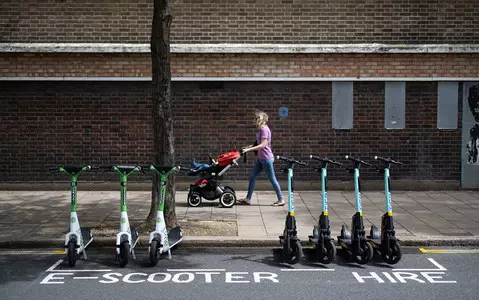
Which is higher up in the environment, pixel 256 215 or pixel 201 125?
pixel 201 125

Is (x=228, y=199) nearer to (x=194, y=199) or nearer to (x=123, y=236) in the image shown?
(x=194, y=199)

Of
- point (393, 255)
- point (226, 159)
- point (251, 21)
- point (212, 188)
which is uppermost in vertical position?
point (251, 21)

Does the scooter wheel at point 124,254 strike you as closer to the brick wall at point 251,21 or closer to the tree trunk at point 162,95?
the tree trunk at point 162,95

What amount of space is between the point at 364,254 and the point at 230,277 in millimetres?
1707

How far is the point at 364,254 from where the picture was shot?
7777 mm

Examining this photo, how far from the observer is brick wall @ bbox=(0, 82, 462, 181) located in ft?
44.8

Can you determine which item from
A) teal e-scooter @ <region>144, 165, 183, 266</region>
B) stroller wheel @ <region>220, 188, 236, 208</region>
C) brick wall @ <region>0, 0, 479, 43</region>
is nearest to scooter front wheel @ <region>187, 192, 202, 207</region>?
stroller wheel @ <region>220, 188, 236, 208</region>

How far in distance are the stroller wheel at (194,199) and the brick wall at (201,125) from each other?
6.62 ft

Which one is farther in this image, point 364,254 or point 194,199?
point 194,199

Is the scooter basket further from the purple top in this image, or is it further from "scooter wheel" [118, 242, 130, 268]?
"scooter wheel" [118, 242, 130, 268]

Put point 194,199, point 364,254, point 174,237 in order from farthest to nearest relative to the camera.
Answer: point 194,199 < point 174,237 < point 364,254

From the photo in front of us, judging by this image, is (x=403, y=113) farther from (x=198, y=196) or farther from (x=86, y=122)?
(x=86, y=122)

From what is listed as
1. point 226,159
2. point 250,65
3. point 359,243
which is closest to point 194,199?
point 226,159

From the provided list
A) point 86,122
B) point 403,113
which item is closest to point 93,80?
point 86,122
